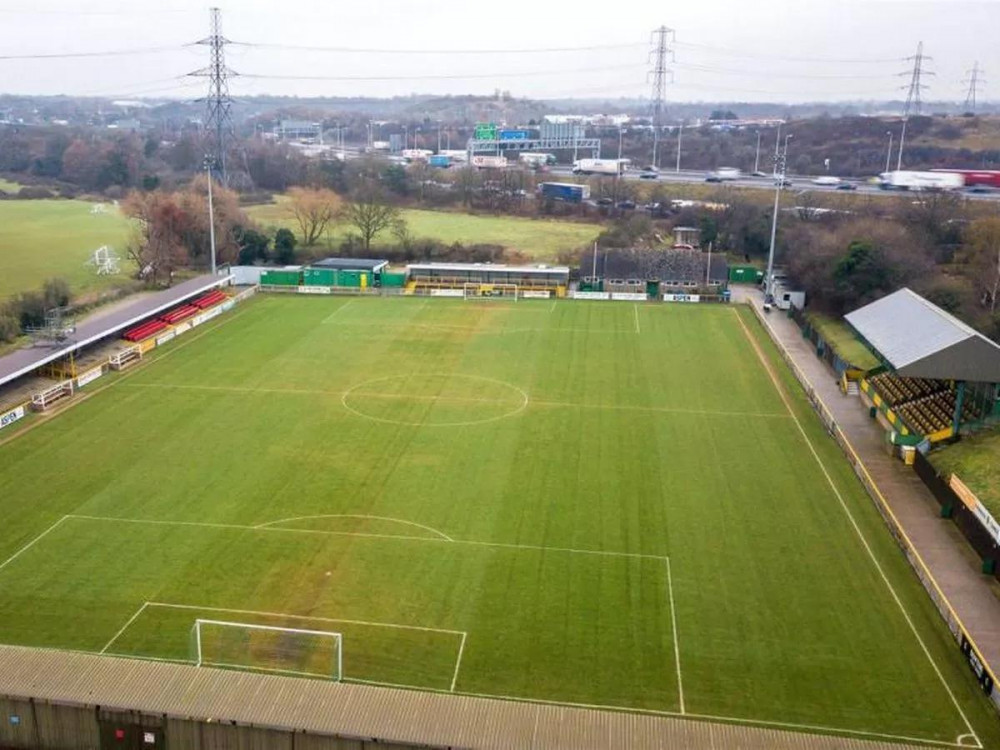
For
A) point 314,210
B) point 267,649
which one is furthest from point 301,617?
point 314,210

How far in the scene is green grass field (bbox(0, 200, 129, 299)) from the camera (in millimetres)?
58562

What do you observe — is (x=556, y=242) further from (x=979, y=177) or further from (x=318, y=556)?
(x=318, y=556)

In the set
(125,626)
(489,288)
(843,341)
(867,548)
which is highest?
(489,288)

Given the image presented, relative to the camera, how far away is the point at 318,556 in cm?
2273

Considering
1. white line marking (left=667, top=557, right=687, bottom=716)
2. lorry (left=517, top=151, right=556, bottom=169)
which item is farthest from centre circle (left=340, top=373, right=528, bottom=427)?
lorry (left=517, top=151, right=556, bottom=169)

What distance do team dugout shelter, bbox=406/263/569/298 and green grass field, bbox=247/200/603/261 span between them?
1124cm

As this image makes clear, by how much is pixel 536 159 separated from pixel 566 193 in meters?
43.1

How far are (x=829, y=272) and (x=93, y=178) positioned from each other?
302ft

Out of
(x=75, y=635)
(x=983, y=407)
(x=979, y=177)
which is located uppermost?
(x=979, y=177)

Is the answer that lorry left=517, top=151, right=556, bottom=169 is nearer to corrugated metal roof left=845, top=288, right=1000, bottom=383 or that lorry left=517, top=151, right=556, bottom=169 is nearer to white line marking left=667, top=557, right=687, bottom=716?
corrugated metal roof left=845, top=288, right=1000, bottom=383

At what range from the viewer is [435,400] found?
35.3 m

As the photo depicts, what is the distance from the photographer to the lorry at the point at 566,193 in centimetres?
9306

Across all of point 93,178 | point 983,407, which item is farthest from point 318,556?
point 93,178

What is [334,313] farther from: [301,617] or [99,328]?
[301,617]
